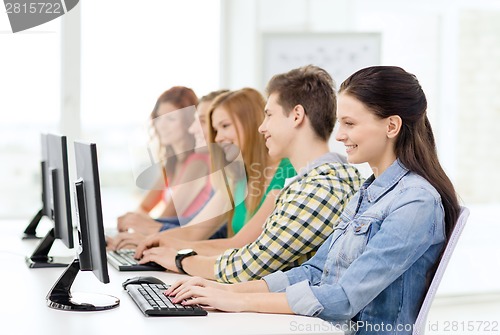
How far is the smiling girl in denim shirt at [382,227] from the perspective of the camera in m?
1.77

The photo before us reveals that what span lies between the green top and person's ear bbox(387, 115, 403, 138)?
86 cm

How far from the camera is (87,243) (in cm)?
200

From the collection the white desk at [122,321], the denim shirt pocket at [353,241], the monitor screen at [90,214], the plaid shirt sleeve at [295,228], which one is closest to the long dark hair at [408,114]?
the denim shirt pocket at [353,241]

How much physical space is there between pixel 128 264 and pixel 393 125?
113 centimetres

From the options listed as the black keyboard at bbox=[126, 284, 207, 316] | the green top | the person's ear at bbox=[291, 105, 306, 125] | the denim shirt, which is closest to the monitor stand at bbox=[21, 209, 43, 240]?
the green top

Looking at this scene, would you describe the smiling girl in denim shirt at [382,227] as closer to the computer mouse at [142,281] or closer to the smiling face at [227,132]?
the computer mouse at [142,281]

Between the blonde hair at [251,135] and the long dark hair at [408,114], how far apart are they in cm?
96

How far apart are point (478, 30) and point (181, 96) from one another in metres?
2.48

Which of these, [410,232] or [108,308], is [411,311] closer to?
[410,232]

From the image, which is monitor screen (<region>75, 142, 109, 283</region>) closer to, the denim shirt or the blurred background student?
the denim shirt

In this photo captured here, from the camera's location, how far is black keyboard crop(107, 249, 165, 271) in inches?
101

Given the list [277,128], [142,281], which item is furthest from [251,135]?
[142,281]

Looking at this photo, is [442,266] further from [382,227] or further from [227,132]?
[227,132]

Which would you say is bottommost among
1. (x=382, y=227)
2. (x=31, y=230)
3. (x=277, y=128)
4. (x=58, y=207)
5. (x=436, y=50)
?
(x=31, y=230)
